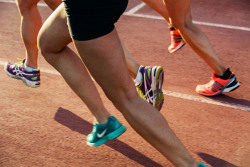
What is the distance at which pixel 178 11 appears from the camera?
3576 millimetres

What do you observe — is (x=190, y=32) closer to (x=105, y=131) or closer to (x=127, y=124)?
(x=127, y=124)

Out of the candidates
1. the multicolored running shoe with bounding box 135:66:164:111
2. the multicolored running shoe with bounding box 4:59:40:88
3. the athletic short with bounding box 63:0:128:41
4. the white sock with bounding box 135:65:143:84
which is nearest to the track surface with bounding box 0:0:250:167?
the multicolored running shoe with bounding box 4:59:40:88

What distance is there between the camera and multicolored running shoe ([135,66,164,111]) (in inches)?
131

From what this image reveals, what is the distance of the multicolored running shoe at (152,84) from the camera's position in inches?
131

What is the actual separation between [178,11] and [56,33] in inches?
53.8

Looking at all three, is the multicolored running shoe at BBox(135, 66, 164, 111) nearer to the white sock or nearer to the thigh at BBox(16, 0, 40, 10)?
the white sock

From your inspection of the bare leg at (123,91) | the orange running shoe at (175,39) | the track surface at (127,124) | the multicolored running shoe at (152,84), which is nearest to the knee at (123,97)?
the bare leg at (123,91)

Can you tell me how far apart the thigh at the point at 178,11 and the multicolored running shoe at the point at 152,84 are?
0.56m

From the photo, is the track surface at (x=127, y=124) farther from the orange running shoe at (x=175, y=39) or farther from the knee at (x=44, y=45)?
the knee at (x=44, y=45)

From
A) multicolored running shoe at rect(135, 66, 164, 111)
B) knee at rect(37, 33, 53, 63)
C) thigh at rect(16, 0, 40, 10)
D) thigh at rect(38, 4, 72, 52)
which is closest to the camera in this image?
thigh at rect(38, 4, 72, 52)

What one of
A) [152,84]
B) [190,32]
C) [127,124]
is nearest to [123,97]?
[152,84]

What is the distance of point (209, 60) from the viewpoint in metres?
3.92

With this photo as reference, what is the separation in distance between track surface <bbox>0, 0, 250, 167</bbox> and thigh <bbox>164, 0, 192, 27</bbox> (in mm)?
795

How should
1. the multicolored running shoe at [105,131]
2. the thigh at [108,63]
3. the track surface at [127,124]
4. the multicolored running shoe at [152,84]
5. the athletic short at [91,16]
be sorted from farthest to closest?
1. the multicolored running shoe at [152,84]
2. the track surface at [127,124]
3. the multicolored running shoe at [105,131]
4. the thigh at [108,63]
5. the athletic short at [91,16]
